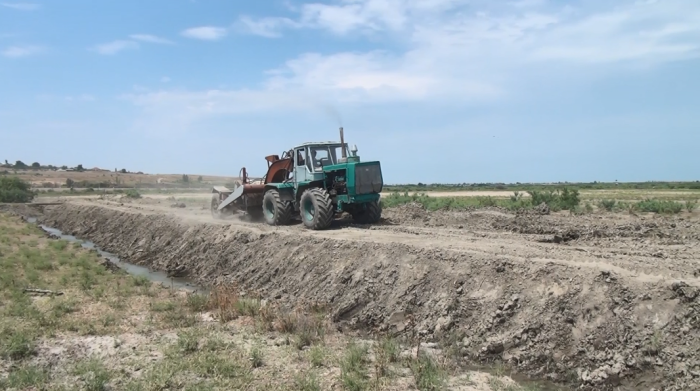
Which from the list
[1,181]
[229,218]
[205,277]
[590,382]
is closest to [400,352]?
[590,382]

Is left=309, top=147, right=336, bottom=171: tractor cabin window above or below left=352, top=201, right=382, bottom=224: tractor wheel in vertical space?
above

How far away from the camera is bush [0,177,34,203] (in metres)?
48.2

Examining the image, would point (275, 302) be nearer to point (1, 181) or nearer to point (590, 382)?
point (590, 382)

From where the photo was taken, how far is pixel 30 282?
41.0 feet

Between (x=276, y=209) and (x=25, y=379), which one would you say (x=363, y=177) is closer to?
(x=276, y=209)

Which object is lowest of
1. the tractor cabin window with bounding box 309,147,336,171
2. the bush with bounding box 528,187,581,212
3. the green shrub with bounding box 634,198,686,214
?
the green shrub with bounding box 634,198,686,214

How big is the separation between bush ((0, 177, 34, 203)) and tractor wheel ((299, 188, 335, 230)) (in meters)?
44.1

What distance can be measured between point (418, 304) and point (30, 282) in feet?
31.3

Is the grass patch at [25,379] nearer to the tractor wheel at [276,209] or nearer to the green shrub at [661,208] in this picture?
the tractor wheel at [276,209]

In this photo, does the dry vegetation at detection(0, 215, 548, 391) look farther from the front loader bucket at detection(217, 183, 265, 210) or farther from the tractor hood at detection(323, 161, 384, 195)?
the front loader bucket at detection(217, 183, 265, 210)

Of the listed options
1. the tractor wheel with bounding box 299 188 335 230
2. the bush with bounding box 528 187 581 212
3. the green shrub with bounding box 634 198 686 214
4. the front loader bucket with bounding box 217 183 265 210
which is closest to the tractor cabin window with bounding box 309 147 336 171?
the tractor wheel with bounding box 299 188 335 230

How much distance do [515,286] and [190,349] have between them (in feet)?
17.1

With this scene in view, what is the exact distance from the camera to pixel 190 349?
7.80m

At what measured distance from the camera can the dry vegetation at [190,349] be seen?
6.69 metres
